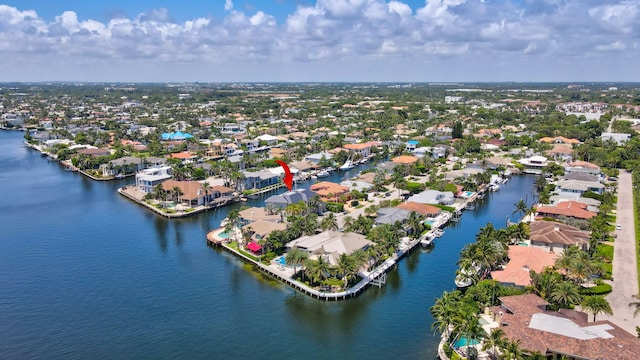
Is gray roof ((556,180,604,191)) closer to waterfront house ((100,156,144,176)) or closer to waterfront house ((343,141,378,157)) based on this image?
waterfront house ((343,141,378,157))

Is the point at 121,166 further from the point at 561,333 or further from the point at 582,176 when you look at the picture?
the point at 582,176

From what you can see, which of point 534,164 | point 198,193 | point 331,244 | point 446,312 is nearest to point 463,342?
point 446,312

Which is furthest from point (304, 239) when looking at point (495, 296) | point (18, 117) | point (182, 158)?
point (18, 117)

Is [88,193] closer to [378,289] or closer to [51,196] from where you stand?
[51,196]

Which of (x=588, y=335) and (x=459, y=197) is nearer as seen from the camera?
(x=588, y=335)

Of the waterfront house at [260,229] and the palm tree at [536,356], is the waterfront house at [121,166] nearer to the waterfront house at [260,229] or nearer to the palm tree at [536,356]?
the waterfront house at [260,229]

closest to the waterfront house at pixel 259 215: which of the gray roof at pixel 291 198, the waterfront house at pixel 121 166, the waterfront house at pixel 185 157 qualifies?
the gray roof at pixel 291 198
